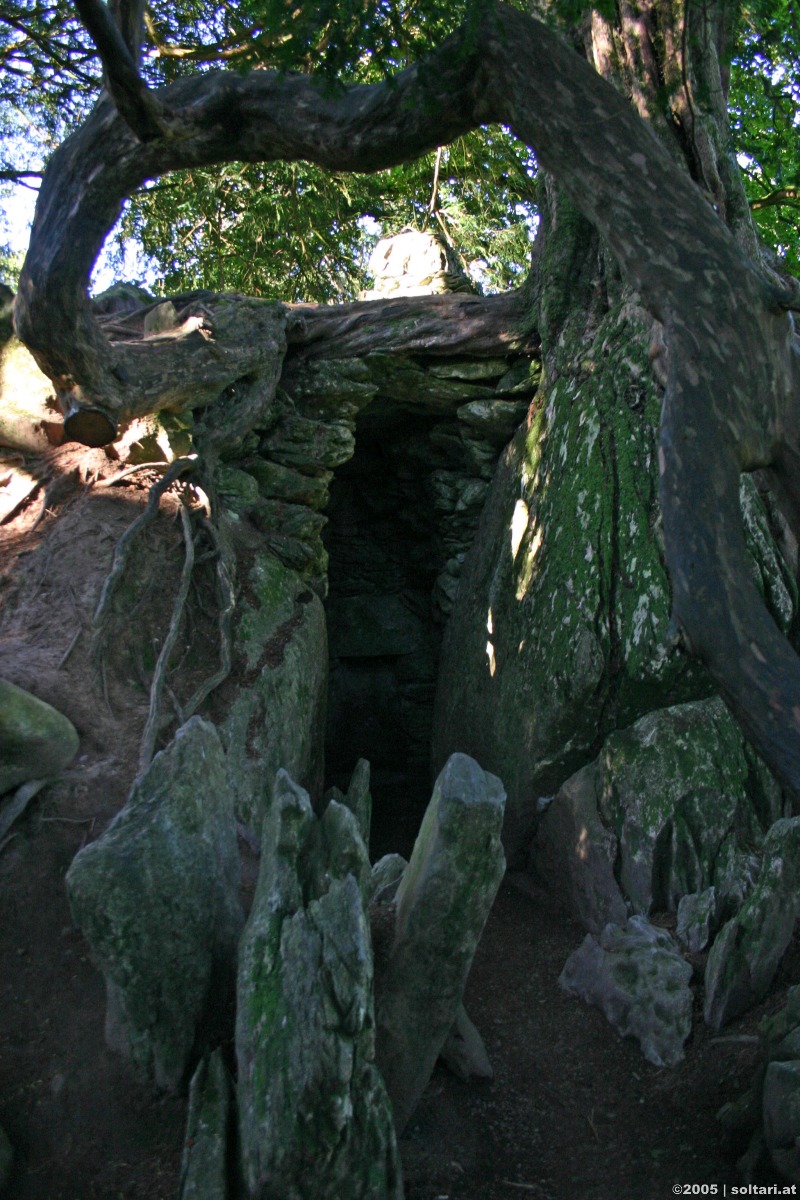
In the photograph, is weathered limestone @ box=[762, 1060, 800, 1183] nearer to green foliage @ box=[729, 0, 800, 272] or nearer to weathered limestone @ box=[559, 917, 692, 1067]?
weathered limestone @ box=[559, 917, 692, 1067]

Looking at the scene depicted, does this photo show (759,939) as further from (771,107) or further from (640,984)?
(771,107)

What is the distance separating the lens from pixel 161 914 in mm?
3430

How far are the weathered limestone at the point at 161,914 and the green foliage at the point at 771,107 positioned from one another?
4069 mm

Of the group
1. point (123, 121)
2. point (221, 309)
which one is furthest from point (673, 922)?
point (221, 309)

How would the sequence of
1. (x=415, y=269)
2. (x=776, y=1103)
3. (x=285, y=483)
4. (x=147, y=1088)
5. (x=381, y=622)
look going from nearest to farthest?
(x=776, y=1103) → (x=147, y=1088) → (x=285, y=483) → (x=415, y=269) → (x=381, y=622)

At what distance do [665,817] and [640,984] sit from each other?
3.53 feet

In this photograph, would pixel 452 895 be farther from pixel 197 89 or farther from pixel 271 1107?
pixel 197 89

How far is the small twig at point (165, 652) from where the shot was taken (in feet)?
16.3

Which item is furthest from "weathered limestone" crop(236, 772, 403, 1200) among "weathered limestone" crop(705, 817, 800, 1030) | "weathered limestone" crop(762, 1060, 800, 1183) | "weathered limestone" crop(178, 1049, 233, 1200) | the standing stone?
"weathered limestone" crop(705, 817, 800, 1030)

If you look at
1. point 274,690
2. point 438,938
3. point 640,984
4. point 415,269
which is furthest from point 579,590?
point 415,269

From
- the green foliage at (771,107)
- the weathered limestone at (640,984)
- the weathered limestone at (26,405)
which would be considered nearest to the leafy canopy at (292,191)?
the green foliage at (771,107)

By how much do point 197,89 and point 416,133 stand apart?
1009 mm

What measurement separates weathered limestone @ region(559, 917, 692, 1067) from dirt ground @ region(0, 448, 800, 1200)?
0.08 m

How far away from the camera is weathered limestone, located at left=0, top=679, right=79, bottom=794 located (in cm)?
437
